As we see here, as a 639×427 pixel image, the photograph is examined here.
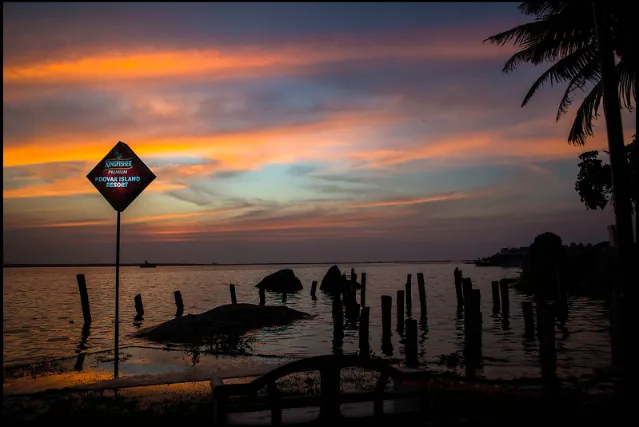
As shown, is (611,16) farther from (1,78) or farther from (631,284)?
(1,78)

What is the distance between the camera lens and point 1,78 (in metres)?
7.38

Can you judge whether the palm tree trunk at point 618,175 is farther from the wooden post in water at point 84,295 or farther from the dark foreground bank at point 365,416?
the wooden post in water at point 84,295

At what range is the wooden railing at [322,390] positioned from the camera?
6.78m

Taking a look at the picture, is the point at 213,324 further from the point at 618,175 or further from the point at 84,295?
the point at 618,175

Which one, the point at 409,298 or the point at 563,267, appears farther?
the point at 563,267

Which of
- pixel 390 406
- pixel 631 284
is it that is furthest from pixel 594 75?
pixel 390 406

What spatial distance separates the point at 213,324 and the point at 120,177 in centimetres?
1294

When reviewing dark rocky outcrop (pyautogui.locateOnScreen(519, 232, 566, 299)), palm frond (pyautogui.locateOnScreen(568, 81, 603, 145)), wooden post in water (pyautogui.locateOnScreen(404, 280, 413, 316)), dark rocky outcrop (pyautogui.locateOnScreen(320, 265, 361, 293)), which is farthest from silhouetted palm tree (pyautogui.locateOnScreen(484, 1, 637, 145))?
dark rocky outcrop (pyautogui.locateOnScreen(320, 265, 361, 293))

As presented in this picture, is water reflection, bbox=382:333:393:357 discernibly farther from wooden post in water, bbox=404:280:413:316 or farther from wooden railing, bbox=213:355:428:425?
wooden post in water, bbox=404:280:413:316

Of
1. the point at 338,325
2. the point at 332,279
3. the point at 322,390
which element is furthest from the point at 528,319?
the point at 332,279

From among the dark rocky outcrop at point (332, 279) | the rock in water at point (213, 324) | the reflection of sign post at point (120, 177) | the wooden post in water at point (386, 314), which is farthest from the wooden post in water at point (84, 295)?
the dark rocky outcrop at point (332, 279)

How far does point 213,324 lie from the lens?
1003 inches

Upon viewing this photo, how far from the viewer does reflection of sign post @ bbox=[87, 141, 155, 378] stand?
1397 cm

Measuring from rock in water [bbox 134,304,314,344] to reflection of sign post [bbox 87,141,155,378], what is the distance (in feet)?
33.8
